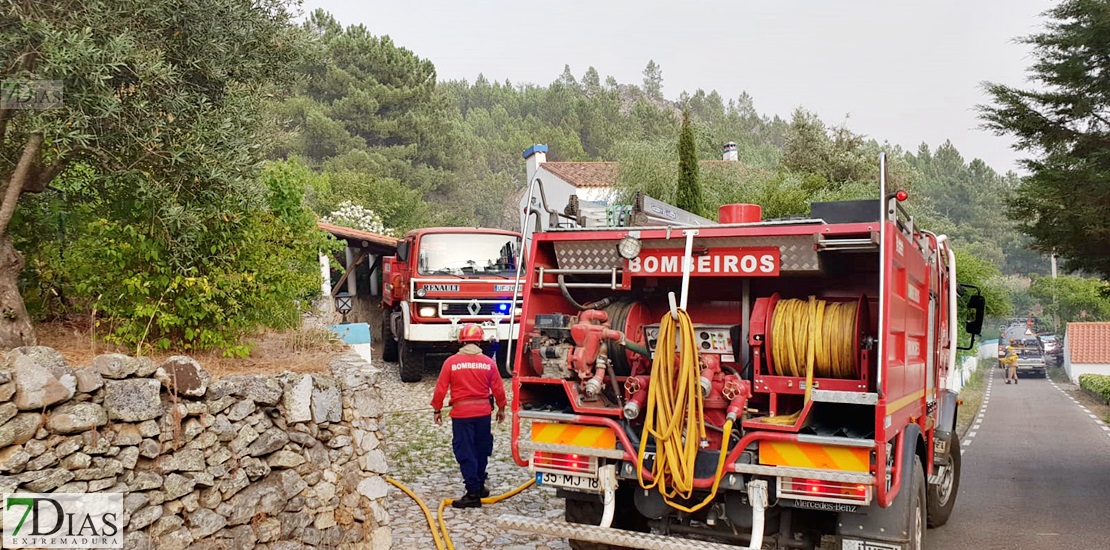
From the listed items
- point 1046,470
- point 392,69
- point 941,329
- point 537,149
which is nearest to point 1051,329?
point 537,149

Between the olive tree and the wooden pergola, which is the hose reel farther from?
the wooden pergola

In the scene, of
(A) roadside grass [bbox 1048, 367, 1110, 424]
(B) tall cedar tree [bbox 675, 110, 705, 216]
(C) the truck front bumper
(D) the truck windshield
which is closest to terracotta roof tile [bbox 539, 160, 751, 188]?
(B) tall cedar tree [bbox 675, 110, 705, 216]

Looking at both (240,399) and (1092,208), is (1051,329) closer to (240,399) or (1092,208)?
(1092,208)

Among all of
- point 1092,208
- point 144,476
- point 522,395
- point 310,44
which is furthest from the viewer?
point 1092,208

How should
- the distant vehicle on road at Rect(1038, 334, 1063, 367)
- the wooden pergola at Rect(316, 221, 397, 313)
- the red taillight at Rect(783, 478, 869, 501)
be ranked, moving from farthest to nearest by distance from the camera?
1. the distant vehicle on road at Rect(1038, 334, 1063, 367)
2. the wooden pergola at Rect(316, 221, 397, 313)
3. the red taillight at Rect(783, 478, 869, 501)

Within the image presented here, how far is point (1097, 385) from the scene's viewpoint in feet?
104

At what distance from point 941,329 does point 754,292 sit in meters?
2.64

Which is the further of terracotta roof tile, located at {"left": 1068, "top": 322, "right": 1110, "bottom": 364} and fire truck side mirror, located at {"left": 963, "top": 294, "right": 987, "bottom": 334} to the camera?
terracotta roof tile, located at {"left": 1068, "top": 322, "right": 1110, "bottom": 364}

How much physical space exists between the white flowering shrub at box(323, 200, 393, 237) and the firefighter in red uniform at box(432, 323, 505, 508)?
19470mm

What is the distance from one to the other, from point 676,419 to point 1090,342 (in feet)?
157

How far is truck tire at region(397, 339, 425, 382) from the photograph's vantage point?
44.9 ft

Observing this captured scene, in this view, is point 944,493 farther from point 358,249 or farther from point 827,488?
point 358,249

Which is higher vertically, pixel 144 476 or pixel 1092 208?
pixel 1092 208

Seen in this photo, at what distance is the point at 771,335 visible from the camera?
5215 mm
